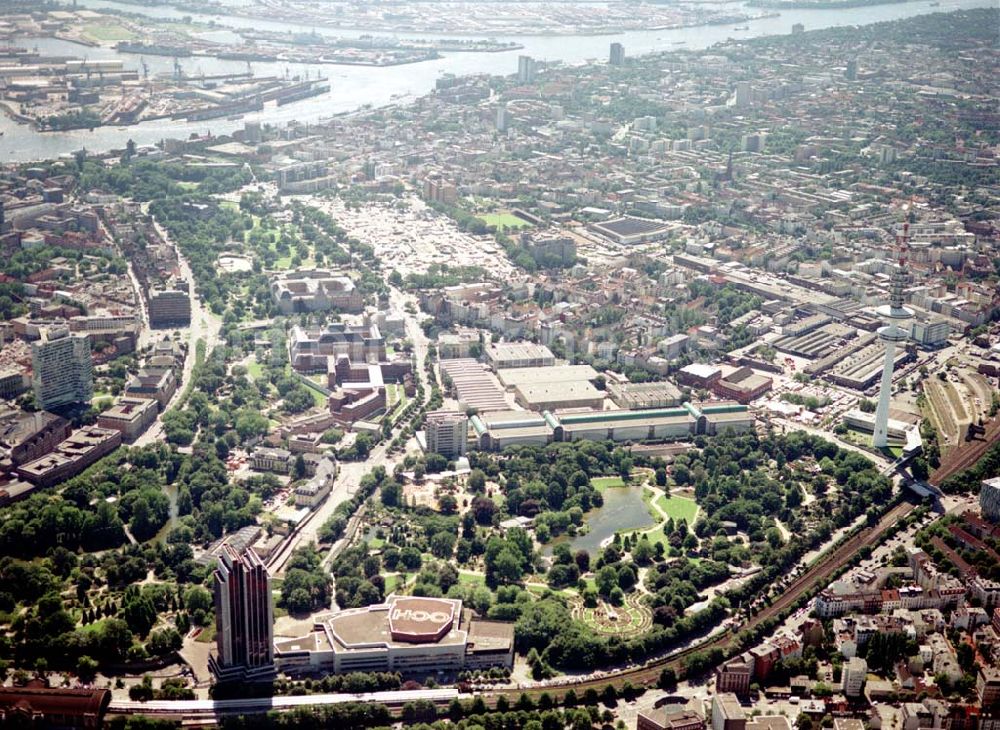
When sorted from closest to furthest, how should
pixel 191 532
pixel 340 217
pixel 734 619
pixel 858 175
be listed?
pixel 734 619
pixel 191 532
pixel 340 217
pixel 858 175

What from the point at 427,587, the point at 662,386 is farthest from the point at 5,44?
the point at 427,587

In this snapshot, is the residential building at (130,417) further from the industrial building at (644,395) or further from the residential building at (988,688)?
the residential building at (988,688)

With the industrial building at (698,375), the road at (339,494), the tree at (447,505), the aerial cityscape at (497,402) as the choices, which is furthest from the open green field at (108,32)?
the tree at (447,505)

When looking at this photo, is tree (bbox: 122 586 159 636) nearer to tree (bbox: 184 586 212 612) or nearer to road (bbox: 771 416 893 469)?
tree (bbox: 184 586 212 612)

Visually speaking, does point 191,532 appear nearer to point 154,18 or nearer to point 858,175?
point 858,175

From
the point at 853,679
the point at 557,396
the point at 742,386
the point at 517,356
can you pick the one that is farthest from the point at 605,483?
the point at 853,679

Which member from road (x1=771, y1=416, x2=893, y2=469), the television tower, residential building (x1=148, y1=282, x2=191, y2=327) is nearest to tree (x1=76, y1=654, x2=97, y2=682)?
road (x1=771, y1=416, x2=893, y2=469)
